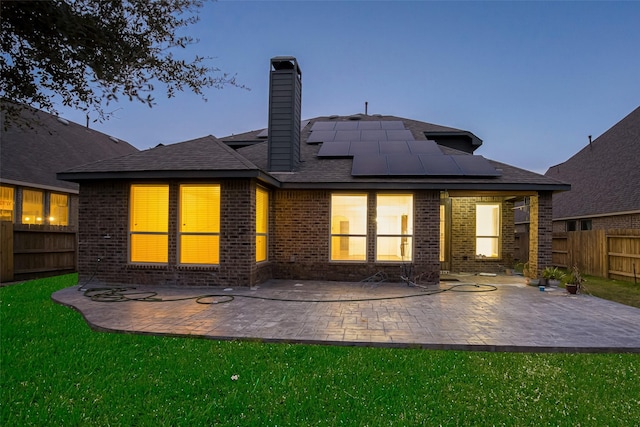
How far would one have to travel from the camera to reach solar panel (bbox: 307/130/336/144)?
13.4m

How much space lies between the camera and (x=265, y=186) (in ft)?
32.7

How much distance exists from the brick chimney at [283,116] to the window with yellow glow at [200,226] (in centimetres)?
242

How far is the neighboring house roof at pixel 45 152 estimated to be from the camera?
13188 millimetres

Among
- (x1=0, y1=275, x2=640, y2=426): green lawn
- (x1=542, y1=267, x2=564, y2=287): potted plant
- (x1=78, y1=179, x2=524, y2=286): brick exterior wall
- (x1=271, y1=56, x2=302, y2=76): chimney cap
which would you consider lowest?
(x1=0, y1=275, x2=640, y2=426): green lawn

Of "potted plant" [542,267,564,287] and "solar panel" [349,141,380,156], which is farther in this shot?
"solar panel" [349,141,380,156]

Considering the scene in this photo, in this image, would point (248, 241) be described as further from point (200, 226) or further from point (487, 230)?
point (487, 230)

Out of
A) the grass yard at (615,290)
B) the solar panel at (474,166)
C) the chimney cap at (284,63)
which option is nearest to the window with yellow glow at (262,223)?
the chimney cap at (284,63)

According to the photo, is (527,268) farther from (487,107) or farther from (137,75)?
(487,107)

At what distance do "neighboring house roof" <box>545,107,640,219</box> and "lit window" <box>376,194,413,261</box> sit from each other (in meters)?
9.65

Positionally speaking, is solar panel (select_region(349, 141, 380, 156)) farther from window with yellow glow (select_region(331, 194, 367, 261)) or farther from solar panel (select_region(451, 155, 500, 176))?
solar panel (select_region(451, 155, 500, 176))

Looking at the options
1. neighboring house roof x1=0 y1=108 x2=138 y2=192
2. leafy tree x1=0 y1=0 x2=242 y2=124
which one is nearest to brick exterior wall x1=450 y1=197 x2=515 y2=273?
leafy tree x1=0 y1=0 x2=242 y2=124

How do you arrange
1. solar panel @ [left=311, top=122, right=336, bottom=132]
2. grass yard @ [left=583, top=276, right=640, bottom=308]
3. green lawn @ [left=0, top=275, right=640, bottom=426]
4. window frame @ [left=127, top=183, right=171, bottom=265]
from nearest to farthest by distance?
green lawn @ [left=0, top=275, right=640, bottom=426] → grass yard @ [left=583, top=276, right=640, bottom=308] → window frame @ [left=127, top=183, right=171, bottom=265] → solar panel @ [left=311, top=122, right=336, bottom=132]

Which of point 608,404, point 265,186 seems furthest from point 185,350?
point 265,186

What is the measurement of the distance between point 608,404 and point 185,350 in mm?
4369
